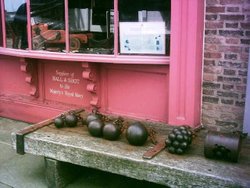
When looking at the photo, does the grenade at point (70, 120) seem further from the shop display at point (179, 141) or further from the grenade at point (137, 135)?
the shop display at point (179, 141)

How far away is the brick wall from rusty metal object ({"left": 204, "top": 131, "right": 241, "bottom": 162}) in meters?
0.77

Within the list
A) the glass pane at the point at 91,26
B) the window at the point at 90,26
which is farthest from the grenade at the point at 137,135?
the glass pane at the point at 91,26

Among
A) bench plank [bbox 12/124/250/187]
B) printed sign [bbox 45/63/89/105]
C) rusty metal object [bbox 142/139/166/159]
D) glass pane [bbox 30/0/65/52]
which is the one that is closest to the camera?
bench plank [bbox 12/124/250/187]

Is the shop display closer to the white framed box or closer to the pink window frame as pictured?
the pink window frame

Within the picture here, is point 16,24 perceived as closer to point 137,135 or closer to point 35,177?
point 35,177

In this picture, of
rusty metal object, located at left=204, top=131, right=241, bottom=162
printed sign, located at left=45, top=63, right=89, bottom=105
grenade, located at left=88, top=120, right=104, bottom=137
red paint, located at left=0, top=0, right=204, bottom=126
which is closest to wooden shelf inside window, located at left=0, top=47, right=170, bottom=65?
red paint, located at left=0, top=0, right=204, bottom=126

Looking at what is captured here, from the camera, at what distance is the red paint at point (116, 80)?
403 cm

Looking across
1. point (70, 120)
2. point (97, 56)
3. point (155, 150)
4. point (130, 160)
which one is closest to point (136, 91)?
point (97, 56)

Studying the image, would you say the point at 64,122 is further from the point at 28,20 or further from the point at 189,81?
the point at 28,20

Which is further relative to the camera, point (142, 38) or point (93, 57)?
point (93, 57)

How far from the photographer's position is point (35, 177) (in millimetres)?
4211

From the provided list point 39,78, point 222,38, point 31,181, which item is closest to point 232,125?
point 222,38

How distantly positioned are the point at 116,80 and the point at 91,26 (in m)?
0.70

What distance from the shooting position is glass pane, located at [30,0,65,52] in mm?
4875
